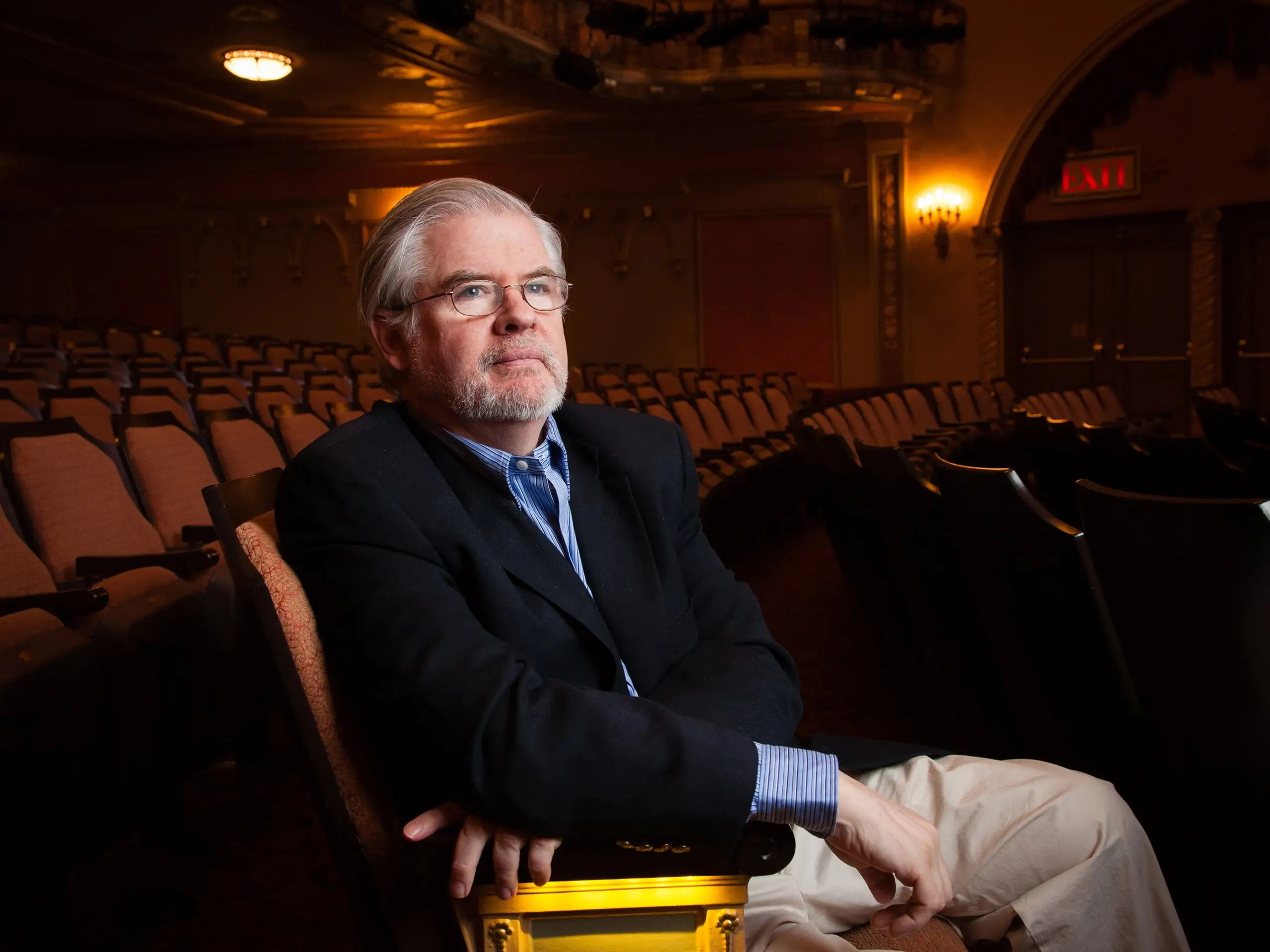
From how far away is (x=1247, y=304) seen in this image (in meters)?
9.83

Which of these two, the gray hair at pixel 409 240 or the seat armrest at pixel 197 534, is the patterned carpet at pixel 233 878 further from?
the gray hair at pixel 409 240

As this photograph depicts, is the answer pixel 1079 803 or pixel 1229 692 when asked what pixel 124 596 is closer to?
pixel 1079 803

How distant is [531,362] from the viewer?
3.87 feet

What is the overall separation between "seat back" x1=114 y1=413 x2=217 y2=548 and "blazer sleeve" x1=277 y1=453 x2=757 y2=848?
196 cm

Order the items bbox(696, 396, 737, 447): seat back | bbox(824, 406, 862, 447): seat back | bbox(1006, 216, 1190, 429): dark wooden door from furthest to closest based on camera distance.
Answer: bbox(1006, 216, 1190, 429): dark wooden door → bbox(696, 396, 737, 447): seat back → bbox(824, 406, 862, 447): seat back

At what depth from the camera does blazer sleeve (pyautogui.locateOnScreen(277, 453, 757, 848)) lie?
0.92m

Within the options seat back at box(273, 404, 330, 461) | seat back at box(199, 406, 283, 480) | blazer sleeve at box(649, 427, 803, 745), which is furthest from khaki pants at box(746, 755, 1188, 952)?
seat back at box(273, 404, 330, 461)

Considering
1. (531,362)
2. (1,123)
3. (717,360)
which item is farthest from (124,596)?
Result: (1,123)

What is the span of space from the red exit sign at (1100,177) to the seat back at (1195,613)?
9.78m

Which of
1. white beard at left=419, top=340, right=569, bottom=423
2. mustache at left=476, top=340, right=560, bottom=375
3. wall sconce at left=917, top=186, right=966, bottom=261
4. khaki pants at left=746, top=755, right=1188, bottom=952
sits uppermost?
wall sconce at left=917, top=186, right=966, bottom=261

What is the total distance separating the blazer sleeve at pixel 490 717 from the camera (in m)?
0.92

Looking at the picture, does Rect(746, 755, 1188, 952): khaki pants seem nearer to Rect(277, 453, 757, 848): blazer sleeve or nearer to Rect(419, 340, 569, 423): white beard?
Rect(277, 453, 757, 848): blazer sleeve

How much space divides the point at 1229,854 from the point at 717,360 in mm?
10198

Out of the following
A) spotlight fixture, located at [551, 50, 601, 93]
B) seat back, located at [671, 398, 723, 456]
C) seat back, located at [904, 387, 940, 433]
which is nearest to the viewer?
seat back, located at [671, 398, 723, 456]
